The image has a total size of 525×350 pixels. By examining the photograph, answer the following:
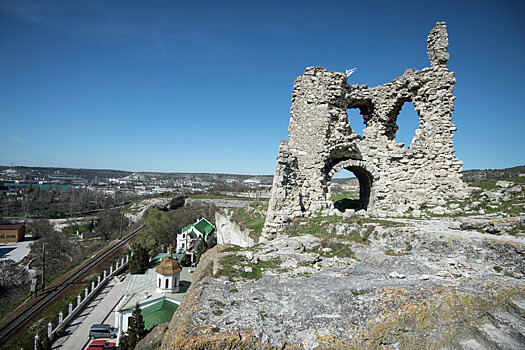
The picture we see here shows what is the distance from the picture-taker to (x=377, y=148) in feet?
44.0

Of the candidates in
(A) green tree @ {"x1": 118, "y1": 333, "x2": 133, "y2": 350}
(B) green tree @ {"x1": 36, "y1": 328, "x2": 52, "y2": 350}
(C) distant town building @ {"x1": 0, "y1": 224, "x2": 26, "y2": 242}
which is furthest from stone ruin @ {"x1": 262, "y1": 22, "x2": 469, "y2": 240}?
(C) distant town building @ {"x1": 0, "y1": 224, "x2": 26, "y2": 242}

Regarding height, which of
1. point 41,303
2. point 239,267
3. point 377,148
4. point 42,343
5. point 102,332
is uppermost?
point 377,148

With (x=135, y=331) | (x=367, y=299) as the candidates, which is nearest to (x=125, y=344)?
(x=135, y=331)

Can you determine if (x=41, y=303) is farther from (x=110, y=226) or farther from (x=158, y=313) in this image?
(x=110, y=226)

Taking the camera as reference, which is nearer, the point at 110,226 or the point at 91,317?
the point at 91,317

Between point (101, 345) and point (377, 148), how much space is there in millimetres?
23482

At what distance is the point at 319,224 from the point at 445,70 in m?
9.56

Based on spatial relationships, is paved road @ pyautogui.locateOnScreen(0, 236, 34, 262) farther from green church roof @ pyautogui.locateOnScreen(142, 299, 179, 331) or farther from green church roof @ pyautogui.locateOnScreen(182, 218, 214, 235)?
green church roof @ pyautogui.locateOnScreen(142, 299, 179, 331)

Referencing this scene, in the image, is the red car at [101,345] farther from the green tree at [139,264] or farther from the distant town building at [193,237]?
the distant town building at [193,237]

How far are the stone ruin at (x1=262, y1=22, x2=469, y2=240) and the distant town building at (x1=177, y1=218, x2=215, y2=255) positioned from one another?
3511 cm

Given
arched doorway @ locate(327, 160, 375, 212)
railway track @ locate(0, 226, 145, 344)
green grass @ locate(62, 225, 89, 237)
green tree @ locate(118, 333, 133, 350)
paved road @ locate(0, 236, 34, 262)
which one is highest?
arched doorway @ locate(327, 160, 375, 212)

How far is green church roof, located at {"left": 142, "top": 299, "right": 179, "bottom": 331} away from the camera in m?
19.9

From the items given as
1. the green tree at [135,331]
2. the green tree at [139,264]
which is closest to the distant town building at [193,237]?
the green tree at [139,264]

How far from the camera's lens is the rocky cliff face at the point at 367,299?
12.3 ft
